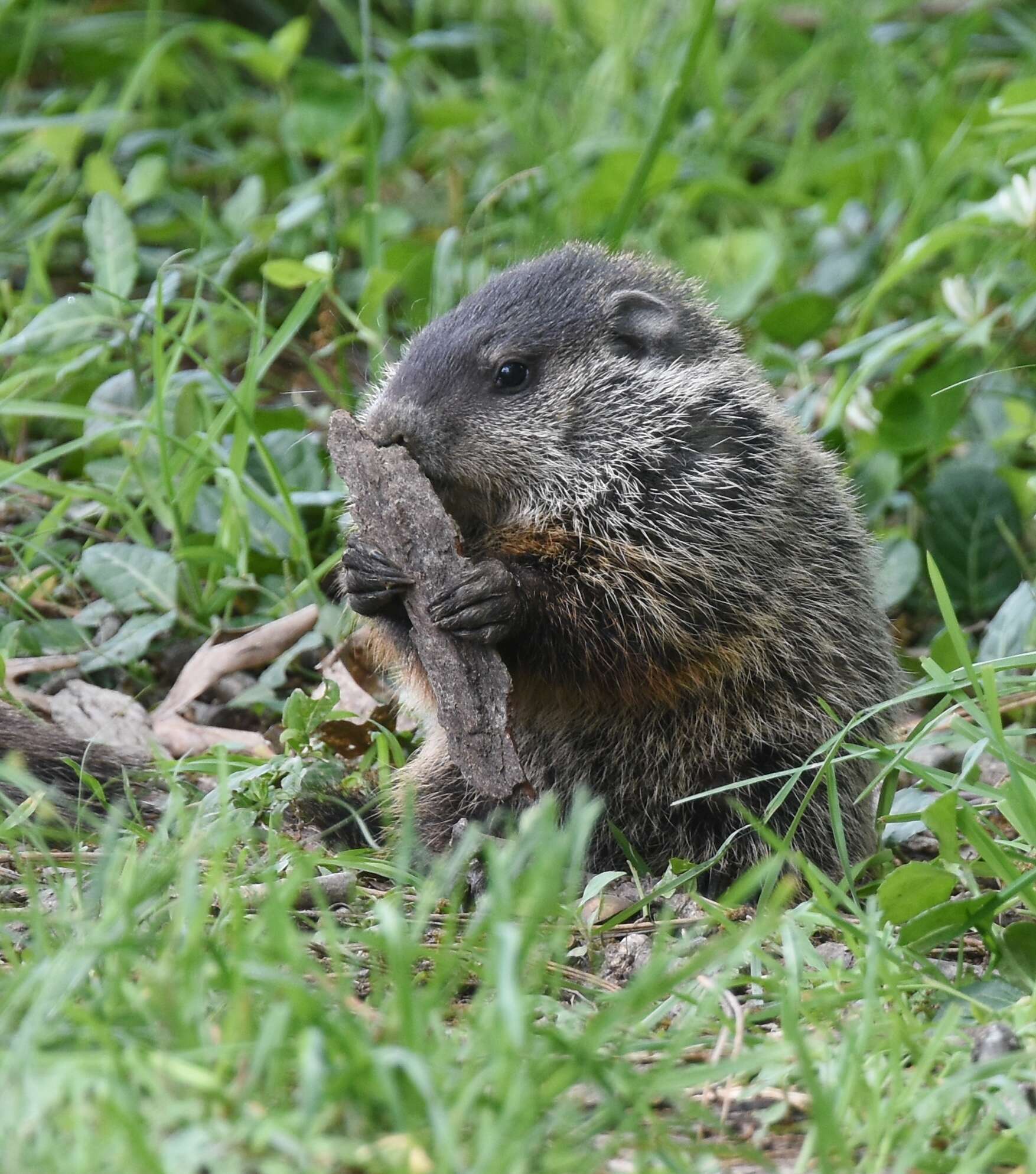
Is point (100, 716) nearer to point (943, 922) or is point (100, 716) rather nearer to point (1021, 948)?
point (943, 922)

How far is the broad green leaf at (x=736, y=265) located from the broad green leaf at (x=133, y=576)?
319 cm

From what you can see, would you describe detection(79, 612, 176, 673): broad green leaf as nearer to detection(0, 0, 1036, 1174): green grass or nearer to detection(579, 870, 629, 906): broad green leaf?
detection(0, 0, 1036, 1174): green grass

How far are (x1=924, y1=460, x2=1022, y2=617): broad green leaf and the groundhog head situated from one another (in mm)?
1760

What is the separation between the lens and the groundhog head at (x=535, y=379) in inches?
182

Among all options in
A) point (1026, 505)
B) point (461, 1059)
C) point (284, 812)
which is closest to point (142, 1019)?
point (461, 1059)

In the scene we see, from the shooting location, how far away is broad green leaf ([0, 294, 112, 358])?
18.9ft

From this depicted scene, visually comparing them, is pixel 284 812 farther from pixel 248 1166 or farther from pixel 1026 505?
pixel 1026 505

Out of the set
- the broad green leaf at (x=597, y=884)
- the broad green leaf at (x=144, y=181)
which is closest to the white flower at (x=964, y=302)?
the broad green leaf at (x=597, y=884)

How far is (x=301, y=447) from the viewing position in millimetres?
6223

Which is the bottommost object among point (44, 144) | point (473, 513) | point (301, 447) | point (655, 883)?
point (655, 883)

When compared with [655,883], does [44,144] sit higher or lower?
higher

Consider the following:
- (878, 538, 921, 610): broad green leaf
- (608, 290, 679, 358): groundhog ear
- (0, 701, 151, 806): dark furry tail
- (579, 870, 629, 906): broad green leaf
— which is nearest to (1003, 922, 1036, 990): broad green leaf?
(579, 870, 629, 906): broad green leaf

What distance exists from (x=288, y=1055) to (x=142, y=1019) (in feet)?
0.96

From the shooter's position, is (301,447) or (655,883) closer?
(655,883)
